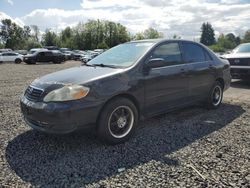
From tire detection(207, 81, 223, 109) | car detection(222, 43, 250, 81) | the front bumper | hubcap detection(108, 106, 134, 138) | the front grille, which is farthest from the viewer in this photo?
car detection(222, 43, 250, 81)

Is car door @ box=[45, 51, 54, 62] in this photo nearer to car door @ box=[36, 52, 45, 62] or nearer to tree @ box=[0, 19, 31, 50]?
car door @ box=[36, 52, 45, 62]

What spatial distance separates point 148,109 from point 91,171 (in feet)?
5.67

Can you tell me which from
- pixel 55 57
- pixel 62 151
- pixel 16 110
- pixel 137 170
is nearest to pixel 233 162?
pixel 137 170

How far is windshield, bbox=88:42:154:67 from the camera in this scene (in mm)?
4983

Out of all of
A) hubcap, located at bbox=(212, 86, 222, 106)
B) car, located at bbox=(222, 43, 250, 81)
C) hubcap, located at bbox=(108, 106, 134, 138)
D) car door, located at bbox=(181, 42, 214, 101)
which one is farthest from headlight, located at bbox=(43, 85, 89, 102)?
car, located at bbox=(222, 43, 250, 81)

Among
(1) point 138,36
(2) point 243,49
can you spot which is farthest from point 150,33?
(2) point 243,49

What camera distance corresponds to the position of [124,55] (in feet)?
17.3

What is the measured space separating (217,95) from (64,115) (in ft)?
13.9

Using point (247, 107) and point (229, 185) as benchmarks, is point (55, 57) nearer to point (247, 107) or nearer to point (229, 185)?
point (247, 107)

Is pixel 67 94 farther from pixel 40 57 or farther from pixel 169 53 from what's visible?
pixel 40 57

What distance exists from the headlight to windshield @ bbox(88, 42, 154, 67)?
1.02 meters

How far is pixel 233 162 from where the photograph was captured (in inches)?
154

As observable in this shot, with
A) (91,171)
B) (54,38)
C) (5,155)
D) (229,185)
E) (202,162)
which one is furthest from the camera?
(54,38)

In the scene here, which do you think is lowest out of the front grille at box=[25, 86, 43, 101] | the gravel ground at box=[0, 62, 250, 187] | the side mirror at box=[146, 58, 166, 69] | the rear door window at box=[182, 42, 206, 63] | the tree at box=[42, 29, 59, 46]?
the gravel ground at box=[0, 62, 250, 187]
